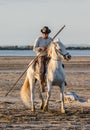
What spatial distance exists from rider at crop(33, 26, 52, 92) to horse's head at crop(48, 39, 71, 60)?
17.9 inches

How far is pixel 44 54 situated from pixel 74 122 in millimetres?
2970

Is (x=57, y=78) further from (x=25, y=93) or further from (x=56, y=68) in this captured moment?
(x=25, y=93)

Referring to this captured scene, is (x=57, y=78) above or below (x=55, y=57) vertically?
below

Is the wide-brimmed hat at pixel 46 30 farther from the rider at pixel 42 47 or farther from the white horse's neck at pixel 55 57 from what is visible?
the white horse's neck at pixel 55 57

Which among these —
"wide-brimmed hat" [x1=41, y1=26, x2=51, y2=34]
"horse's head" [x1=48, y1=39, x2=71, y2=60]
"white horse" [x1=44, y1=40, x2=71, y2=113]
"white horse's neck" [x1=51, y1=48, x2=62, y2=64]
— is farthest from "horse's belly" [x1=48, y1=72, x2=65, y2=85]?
"wide-brimmed hat" [x1=41, y1=26, x2=51, y2=34]

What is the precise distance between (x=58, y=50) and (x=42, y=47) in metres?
1.01

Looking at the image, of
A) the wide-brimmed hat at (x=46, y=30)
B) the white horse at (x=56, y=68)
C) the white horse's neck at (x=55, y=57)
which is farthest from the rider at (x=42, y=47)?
the white horse's neck at (x=55, y=57)

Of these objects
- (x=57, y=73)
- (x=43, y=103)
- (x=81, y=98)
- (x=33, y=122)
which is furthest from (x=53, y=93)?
(x=33, y=122)

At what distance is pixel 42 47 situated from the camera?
57.2 feet

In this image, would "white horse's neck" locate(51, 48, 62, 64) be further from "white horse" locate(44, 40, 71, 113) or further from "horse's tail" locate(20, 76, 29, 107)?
"horse's tail" locate(20, 76, 29, 107)

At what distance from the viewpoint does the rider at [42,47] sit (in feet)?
56.5

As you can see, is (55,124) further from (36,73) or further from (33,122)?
(36,73)

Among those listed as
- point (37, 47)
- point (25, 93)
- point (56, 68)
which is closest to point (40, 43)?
point (37, 47)

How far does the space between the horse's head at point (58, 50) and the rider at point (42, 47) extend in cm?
46
